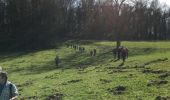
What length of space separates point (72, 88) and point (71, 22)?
326ft

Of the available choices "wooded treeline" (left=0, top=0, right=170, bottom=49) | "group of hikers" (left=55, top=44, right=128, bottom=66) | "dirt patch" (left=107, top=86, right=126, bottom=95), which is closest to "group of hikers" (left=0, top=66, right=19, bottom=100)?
"dirt patch" (left=107, top=86, right=126, bottom=95)

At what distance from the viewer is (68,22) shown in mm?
127562

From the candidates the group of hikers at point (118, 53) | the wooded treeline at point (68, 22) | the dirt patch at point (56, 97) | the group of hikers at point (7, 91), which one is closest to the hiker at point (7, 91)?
the group of hikers at point (7, 91)

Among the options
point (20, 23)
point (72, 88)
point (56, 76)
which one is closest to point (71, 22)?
point (20, 23)

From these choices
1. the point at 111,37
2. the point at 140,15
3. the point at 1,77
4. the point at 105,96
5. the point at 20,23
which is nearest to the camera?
the point at 1,77

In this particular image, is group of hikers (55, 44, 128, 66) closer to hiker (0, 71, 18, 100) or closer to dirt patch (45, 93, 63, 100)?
dirt patch (45, 93, 63, 100)

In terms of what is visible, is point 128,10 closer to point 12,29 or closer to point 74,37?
point 74,37

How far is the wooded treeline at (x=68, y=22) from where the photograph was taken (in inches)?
4139

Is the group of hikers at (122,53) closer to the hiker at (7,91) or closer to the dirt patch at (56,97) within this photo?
the dirt patch at (56,97)

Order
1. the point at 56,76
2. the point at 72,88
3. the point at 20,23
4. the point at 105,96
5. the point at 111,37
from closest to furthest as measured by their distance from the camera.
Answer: the point at 105,96 → the point at 72,88 → the point at 56,76 → the point at 20,23 → the point at 111,37

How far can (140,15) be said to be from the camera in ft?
435

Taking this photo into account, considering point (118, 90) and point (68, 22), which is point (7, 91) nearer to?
point (118, 90)

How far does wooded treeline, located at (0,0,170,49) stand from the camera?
10512 centimetres

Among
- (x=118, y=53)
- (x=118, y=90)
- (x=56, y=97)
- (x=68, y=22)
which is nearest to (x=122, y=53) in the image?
(x=118, y=53)
